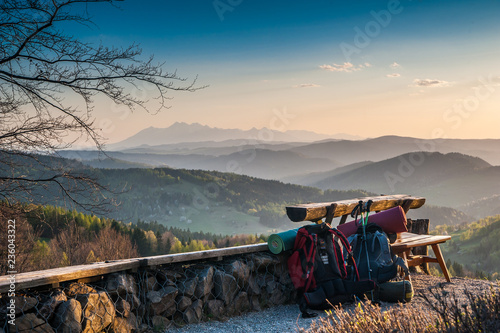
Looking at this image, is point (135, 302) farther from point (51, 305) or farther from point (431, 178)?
point (431, 178)

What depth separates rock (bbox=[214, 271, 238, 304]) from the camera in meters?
4.62

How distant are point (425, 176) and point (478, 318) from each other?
146473 millimetres

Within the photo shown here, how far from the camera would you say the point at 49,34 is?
6336 millimetres

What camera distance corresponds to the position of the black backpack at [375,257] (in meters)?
4.99

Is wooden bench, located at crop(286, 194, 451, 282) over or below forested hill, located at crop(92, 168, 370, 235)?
over

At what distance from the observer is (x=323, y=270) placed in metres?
4.81

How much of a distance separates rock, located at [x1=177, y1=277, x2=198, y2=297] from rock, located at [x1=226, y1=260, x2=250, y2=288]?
0.46 m

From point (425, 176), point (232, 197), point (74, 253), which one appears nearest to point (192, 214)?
point (232, 197)

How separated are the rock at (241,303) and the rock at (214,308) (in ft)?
0.56

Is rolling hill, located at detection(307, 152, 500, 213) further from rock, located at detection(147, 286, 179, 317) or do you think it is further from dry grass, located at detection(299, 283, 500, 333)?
dry grass, located at detection(299, 283, 500, 333)

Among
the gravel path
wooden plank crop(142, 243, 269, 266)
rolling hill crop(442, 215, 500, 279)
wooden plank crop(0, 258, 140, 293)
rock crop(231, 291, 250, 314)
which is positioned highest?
wooden plank crop(0, 258, 140, 293)

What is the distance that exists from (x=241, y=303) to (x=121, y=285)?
1.44m

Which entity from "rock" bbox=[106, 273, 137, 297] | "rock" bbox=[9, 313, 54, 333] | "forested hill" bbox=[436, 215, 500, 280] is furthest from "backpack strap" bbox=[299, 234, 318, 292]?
"forested hill" bbox=[436, 215, 500, 280]

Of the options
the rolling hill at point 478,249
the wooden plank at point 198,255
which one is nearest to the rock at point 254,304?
Answer: the wooden plank at point 198,255
